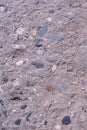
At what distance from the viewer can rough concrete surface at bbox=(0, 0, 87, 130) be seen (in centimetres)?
166

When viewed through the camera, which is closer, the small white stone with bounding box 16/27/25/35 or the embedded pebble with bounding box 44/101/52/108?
the embedded pebble with bounding box 44/101/52/108

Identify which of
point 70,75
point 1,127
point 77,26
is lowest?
point 1,127

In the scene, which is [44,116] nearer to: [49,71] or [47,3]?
[49,71]

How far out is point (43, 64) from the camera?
72.4 inches

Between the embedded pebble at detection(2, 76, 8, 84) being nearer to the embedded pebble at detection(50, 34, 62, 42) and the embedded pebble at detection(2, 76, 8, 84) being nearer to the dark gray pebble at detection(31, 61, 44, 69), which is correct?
the dark gray pebble at detection(31, 61, 44, 69)

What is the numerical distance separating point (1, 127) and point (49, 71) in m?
0.37

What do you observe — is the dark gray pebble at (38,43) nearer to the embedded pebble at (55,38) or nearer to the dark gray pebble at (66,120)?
the embedded pebble at (55,38)

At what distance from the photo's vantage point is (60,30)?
196cm

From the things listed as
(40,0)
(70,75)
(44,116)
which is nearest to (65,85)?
(70,75)

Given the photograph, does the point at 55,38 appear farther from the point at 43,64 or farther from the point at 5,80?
the point at 5,80

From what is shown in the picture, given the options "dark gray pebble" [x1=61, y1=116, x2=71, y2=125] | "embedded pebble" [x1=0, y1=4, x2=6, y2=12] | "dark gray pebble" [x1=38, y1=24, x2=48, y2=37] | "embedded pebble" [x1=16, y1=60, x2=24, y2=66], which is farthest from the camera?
"embedded pebble" [x1=0, y1=4, x2=6, y2=12]

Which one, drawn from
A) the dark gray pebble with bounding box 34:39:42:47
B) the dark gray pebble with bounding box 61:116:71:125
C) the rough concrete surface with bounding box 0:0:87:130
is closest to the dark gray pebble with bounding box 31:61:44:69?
the rough concrete surface with bounding box 0:0:87:130

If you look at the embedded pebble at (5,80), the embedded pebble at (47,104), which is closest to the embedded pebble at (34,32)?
the embedded pebble at (5,80)

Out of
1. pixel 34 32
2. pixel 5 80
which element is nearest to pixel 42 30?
pixel 34 32
